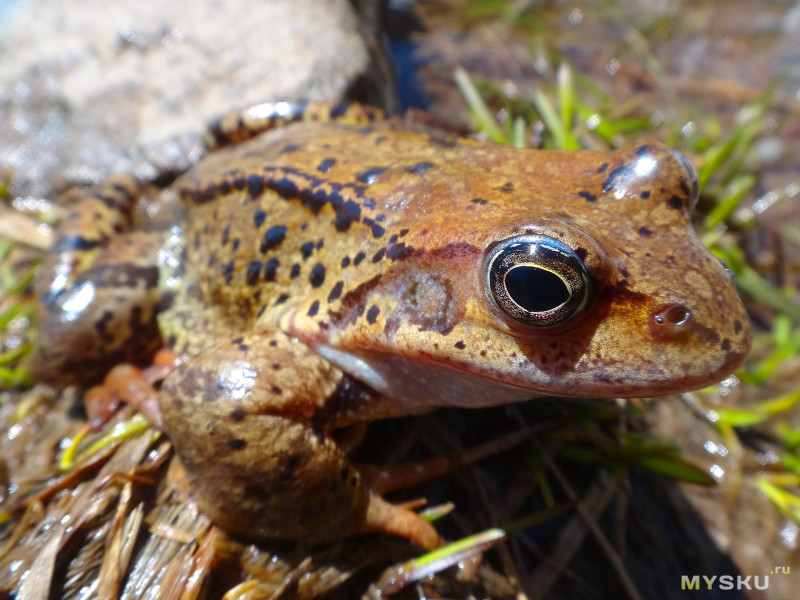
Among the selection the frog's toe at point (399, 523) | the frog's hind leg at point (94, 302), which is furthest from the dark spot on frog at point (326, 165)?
the frog's toe at point (399, 523)

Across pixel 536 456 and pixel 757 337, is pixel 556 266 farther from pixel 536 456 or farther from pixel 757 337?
pixel 757 337

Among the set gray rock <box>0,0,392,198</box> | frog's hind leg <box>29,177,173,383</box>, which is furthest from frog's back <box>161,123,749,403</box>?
gray rock <box>0,0,392,198</box>

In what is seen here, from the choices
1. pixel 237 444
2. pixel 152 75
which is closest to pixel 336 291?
pixel 237 444

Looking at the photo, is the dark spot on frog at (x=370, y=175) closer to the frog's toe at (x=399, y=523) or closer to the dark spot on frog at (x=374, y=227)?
the dark spot on frog at (x=374, y=227)

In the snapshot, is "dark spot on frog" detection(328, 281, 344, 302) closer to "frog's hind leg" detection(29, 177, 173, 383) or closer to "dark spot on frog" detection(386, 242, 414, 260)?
"dark spot on frog" detection(386, 242, 414, 260)

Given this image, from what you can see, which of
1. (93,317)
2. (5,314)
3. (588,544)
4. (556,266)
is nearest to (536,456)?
(588,544)

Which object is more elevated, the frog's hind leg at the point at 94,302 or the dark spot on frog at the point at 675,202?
the dark spot on frog at the point at 675,202
